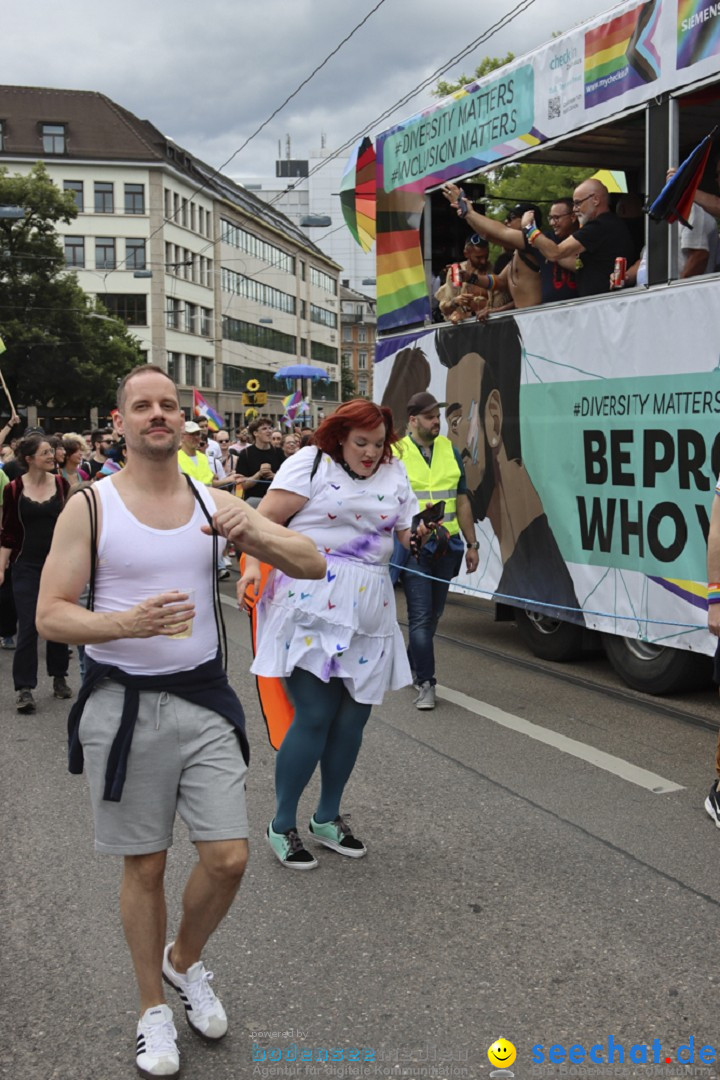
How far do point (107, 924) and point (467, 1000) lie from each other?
52.4 inches

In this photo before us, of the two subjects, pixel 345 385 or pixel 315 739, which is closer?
pixel 315 739

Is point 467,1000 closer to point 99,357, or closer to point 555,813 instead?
point 555,813

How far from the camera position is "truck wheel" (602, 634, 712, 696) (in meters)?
7.04

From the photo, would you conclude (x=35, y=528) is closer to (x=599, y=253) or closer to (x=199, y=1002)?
(x=599, y=253)

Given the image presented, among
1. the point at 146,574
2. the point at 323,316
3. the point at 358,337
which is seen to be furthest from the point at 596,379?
the point at 358,337

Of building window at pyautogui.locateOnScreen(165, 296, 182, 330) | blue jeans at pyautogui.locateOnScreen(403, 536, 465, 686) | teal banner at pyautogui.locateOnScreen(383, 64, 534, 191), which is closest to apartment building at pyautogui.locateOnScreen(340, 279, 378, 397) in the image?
building window at pyautogui.locateOnScreen(165, 296, 182, 330)

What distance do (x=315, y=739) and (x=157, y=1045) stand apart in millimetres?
1651

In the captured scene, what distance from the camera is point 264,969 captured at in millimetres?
3613

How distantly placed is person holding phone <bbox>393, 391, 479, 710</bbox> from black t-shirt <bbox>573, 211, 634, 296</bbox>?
1.57 m

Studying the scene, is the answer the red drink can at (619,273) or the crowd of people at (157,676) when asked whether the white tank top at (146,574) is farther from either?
the red drink can at (619,273)

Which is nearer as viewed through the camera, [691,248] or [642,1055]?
[642,1055]

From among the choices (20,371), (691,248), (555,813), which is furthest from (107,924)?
(20,371)

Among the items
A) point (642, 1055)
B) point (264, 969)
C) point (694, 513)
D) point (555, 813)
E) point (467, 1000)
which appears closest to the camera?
point (642, 1055)

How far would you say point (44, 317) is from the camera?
5019 cm
